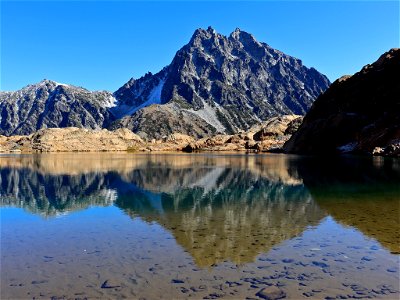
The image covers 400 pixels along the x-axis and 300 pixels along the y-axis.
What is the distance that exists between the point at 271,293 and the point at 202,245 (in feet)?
23.0

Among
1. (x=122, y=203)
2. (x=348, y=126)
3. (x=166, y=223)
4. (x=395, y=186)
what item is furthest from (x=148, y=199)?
(x=348, y=126)

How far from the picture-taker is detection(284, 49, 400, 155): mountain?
119m

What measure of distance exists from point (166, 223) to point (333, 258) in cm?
1196

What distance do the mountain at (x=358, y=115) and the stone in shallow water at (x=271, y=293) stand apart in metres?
105

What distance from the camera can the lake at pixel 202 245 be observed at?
13734mm

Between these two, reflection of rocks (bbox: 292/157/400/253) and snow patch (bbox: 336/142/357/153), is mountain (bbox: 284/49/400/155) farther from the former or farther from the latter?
reflection of rocks (bbox: 292/157/400/253)

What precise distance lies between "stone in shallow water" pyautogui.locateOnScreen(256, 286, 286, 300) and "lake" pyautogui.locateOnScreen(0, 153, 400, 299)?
0.07m

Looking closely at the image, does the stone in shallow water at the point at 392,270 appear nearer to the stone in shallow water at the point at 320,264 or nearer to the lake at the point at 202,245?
the lake at the point at 202,245

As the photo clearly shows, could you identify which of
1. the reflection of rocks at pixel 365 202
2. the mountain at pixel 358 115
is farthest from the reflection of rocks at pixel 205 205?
the mountain at pixel 358 115

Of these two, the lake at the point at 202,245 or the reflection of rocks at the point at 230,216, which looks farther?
the reflection of rocks at the point at 230,216

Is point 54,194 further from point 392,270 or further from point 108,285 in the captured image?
point 392,270

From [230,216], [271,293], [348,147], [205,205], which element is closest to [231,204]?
[205,205]

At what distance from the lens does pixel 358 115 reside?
140 m

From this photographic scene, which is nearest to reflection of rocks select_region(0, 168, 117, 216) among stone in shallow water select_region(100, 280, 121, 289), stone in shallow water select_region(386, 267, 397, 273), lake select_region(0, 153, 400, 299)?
lake select_region(0, 153, 400, 299)
